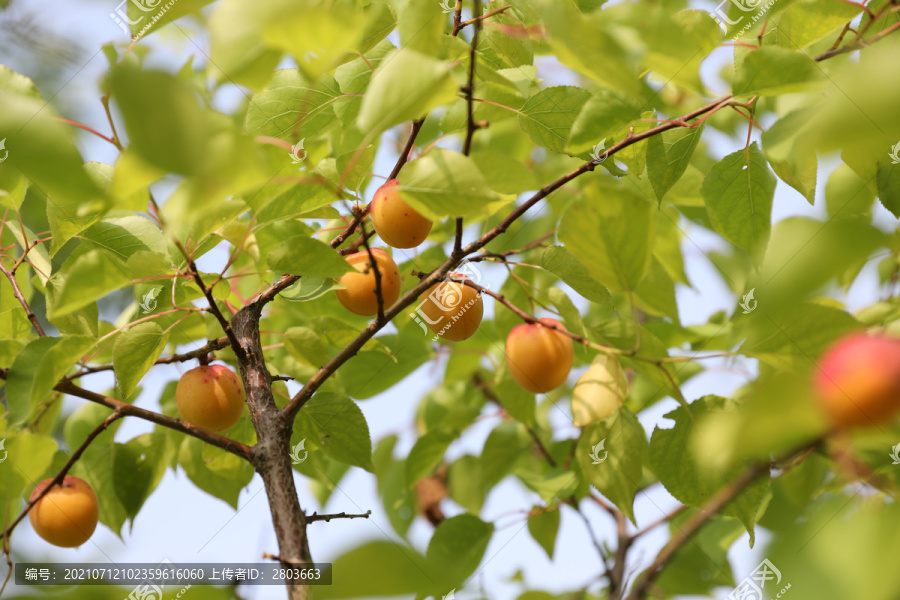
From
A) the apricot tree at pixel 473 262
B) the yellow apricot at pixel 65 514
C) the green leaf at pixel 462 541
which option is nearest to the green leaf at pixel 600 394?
the apricot tree at pixel 473 262

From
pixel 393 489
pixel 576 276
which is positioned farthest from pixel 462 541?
pixel 576 276

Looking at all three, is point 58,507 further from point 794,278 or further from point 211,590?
point 794,278

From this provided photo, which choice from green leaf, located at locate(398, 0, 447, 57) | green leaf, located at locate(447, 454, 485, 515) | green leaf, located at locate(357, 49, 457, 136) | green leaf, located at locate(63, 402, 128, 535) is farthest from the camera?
green leaf, located at locate(447, 454, 485, 515)

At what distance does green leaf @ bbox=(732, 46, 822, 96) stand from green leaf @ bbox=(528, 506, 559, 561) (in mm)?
980

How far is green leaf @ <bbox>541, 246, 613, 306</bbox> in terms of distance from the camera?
3.23ft

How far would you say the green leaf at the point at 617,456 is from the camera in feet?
3.14

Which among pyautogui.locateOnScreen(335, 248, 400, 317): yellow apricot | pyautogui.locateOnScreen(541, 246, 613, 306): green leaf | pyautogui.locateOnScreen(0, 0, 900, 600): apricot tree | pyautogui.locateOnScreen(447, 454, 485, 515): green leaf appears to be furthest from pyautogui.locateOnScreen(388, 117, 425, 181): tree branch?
pyautogui.locateOnScreen(447, 454, 485, 515): green leaf

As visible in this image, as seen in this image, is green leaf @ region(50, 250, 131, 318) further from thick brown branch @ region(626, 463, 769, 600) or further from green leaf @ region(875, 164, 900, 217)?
green leaf @ region(875, 164, 900, 217)

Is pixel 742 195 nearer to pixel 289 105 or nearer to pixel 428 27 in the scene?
pixel 428 27

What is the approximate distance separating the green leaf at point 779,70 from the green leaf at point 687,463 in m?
0.44

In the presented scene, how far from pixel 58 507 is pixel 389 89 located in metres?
0.96

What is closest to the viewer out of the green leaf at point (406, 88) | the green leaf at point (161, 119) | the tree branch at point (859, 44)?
the green leaf at point (161, 119)

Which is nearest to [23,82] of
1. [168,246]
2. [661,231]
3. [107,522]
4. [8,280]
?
[168,246]
